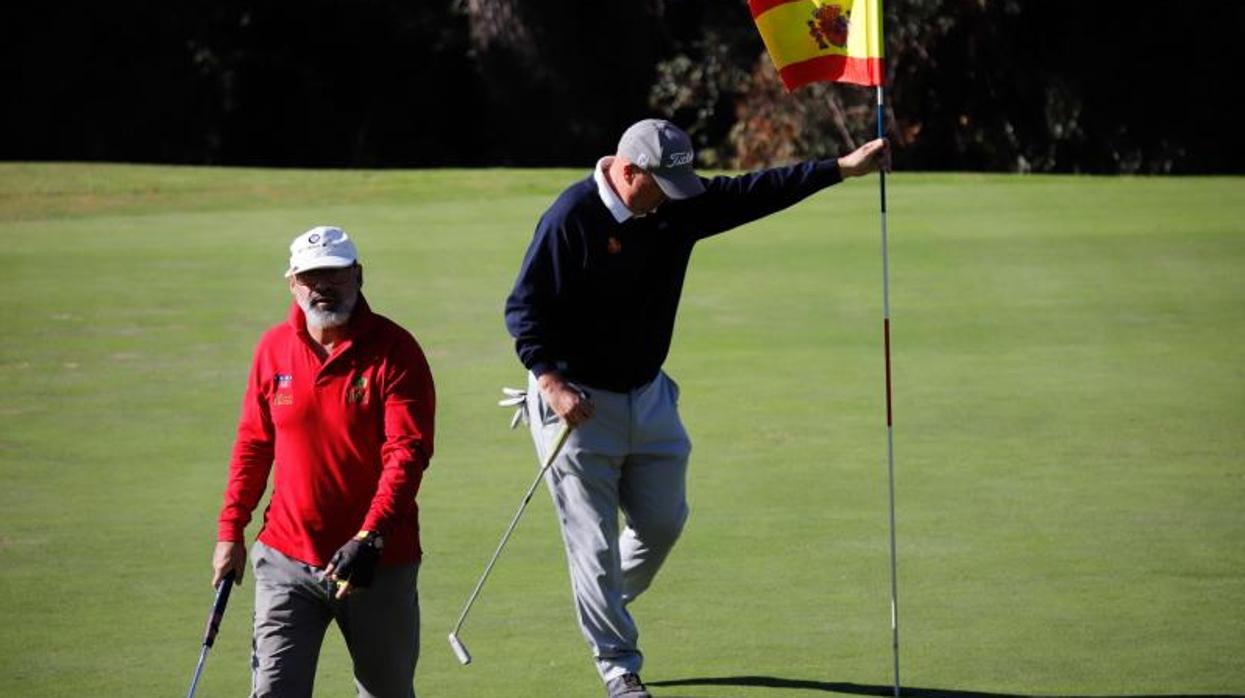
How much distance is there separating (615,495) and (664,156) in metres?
1.27

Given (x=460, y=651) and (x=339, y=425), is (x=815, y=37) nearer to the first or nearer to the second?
(x=460, y=651)

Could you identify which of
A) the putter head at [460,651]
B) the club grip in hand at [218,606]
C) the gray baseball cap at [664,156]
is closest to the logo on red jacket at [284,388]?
the club grip in hand at [218,606]

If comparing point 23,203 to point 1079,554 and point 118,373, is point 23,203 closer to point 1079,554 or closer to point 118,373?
point 118,373

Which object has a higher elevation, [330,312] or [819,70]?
[819,70]

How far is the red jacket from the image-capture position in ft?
21.0

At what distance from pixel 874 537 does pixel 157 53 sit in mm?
35711

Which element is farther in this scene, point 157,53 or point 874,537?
point 157,53

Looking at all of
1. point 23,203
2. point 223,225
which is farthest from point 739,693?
point 23,203

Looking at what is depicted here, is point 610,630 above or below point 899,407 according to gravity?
above

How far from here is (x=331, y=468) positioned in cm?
644

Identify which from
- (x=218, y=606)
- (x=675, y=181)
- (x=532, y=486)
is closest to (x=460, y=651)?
(x=532, y=486)

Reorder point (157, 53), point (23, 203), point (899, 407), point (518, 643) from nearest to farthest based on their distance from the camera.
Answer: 1. point (518, 643)
2. point (899, 407)
3. point (23, 203)
4. point (157, 53)

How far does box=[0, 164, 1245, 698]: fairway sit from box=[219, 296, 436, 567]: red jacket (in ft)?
4.86

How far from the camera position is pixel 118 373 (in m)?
15.4
